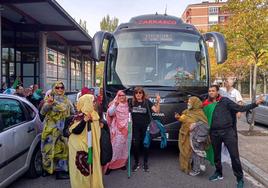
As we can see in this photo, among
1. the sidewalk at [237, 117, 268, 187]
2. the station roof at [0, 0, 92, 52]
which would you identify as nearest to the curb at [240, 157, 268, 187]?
the sidewalk at [237, 117, 268, 187]

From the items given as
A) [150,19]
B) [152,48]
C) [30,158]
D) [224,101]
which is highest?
[150,19]

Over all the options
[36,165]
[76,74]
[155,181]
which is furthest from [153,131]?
[76,74]

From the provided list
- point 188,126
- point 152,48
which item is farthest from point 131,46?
point 188,126

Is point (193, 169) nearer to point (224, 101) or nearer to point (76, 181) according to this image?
point (224, 101)

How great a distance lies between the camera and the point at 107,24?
6469 centimetres

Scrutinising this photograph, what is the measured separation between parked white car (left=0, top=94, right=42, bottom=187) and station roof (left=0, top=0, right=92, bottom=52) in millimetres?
7995

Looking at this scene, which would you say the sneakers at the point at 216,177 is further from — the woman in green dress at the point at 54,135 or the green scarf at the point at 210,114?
the woman in green dress at the point at 54,135

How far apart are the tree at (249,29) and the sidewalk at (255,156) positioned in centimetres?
142

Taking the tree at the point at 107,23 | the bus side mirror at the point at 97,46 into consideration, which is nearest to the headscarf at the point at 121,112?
the bus side mirror at the point at 97,46

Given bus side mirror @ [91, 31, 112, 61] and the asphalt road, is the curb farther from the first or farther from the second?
bus side mirror @ [91, 31, 112, 61]

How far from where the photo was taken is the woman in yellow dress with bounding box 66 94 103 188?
4.82 meters

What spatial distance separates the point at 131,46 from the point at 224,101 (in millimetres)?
2790

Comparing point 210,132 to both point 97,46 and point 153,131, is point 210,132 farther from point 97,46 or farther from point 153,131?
point 97,46

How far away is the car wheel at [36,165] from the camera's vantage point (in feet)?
19.6
